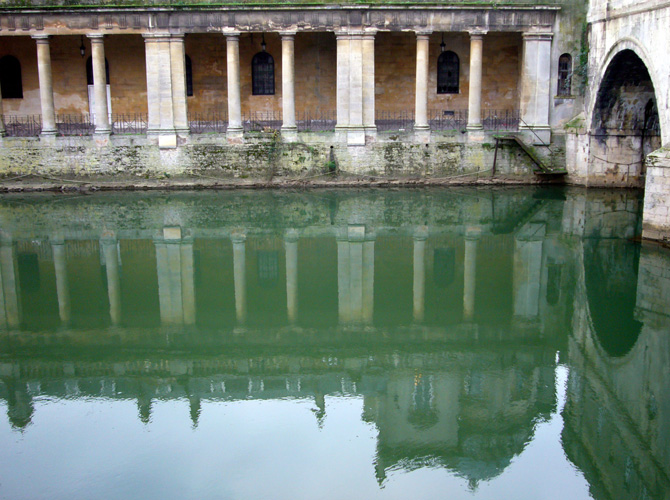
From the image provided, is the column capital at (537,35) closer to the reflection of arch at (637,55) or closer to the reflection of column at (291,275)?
the reflection of arch at (637,55)

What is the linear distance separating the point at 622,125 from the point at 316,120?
11.6 meters

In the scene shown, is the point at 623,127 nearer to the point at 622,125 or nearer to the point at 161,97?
the point at 622,125

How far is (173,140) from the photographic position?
1040 inches

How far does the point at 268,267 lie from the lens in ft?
55.7

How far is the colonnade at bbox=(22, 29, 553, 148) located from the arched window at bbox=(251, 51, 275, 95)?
11.4 ft

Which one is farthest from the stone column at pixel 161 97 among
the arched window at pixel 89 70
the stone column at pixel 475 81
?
the stone column at pixel 475 81

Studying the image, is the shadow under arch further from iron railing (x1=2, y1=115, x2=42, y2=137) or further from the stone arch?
iron railing (x1=2, y1=115, x2=42, y2=137)

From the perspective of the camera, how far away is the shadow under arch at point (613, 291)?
41.3ft

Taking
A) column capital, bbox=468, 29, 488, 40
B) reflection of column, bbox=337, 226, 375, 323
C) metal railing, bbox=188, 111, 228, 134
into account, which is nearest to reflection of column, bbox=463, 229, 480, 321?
reflection of column, bbox=337, 226, 375, 323

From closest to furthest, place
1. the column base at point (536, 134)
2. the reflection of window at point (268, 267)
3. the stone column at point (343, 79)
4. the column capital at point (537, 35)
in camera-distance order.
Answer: the reflection of window at point (268, 267)
the stone column at point (343, 79)
the column capital at point (537, 35)
the column base at point (536, 134)

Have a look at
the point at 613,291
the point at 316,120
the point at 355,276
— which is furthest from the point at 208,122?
the point at 613,291

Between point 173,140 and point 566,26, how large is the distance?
14.6 meters

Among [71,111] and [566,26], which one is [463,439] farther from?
[71,111]

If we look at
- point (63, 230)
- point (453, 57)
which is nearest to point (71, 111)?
point (63, 230)
